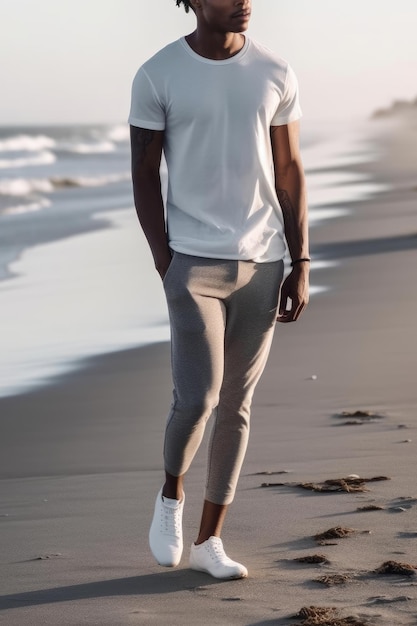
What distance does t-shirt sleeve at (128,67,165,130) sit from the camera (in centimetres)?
370

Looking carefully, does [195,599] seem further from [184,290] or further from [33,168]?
[33,168]

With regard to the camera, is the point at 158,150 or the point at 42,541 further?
the point at 42,541

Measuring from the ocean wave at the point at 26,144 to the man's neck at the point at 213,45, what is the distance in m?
45.4

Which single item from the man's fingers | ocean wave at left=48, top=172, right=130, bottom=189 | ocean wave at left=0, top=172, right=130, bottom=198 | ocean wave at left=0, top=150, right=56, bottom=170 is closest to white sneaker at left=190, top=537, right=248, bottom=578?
the man's fingers

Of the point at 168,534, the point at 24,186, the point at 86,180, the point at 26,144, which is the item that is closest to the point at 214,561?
the point at 168,534

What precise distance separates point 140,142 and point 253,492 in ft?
5.27

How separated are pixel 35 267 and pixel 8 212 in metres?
8.74

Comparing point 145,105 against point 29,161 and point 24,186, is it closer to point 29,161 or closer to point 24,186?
point 24,186

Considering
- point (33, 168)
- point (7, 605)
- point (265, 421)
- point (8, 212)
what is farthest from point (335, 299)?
point (33, 168)

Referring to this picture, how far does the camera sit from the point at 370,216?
16.6 m

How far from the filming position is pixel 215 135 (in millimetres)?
3713

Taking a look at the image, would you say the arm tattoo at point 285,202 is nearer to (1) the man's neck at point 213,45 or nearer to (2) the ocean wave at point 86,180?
(1) the man's neck at point 213,45

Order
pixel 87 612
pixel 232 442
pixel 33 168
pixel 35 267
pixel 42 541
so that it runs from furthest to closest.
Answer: pixel 33 168
pixel 35 267
pixel 42 541
pixel 232 442
pixel 87 612

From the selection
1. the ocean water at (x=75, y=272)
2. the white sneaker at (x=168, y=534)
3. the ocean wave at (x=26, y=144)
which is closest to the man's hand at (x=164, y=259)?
the white sneaker at (x=168, y=534)
